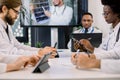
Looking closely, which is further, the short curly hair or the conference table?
the short curly hair

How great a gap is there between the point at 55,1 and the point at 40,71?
143 inches

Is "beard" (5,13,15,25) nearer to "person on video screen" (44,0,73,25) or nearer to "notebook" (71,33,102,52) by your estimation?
"notebook" (71,33,102,52)

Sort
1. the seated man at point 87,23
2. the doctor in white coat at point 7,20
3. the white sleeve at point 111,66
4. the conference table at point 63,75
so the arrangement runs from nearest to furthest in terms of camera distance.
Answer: the conference table at point 63,75, the white sleeve at point 111,66, the doctor in white coat at point 7,20, the seated man at point 87,23

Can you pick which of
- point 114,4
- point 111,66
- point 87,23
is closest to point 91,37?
point 114,4

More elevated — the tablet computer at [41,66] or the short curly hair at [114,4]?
the short curly hair at [114,4]

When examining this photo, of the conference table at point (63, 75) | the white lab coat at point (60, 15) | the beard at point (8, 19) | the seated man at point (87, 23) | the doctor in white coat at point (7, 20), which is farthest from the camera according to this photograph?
the white lab coat at point (60, 15)

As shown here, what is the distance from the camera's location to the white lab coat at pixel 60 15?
5004 millimetres

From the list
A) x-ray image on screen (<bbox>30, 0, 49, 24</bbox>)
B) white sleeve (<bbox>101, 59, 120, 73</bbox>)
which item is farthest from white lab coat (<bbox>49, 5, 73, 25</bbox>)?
white sleeve (<bbox>101, 59, 120, 73</bbox>)

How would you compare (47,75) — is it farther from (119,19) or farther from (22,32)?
(22,32)

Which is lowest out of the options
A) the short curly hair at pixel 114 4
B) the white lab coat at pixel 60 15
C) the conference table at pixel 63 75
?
the conference table at pixel 63 75

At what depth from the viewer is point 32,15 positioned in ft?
16.4

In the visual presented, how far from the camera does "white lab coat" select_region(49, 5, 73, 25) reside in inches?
197

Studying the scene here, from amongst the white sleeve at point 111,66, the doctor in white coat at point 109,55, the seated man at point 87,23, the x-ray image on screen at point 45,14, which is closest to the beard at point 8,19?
the doctor in white coat at point 109,55

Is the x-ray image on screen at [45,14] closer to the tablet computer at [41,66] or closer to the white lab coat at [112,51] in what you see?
the white lab coat at [112,51]
